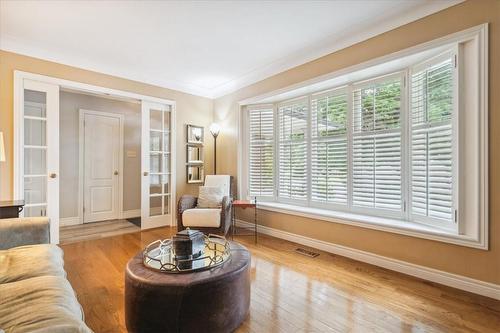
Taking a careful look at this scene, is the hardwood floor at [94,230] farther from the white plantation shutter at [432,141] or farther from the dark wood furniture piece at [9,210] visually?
the white plantation shutter at [432,141]

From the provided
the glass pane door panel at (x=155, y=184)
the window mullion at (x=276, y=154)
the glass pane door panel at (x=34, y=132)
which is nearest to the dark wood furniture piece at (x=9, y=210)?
the glass pane door panel at (x=34, y=132)

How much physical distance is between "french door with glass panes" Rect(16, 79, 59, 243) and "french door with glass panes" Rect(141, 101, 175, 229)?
116 centimetres

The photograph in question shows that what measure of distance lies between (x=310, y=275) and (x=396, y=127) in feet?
5.99

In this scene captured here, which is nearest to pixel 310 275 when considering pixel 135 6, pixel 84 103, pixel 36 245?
pixel 36 245

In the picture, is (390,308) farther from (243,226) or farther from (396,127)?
(243,226)

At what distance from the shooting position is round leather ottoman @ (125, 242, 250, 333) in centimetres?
→ 149

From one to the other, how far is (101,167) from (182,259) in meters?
4.01

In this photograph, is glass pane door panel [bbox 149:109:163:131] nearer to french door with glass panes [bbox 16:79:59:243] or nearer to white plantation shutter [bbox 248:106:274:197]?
french door with glass panes [bbox 16:79:59:243]

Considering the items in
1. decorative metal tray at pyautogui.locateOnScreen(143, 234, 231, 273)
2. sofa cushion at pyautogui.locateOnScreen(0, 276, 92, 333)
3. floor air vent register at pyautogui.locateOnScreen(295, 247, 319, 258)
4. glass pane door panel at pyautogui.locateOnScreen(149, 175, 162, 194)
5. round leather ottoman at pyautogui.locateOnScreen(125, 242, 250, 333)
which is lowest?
floor air vent register at pyautogui.locateOnScreen(295, 247, 319, 258)

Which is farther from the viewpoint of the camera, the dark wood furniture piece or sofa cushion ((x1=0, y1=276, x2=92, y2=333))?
the dark wood furniture piece

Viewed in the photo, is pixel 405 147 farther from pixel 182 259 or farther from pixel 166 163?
pixel 166 163

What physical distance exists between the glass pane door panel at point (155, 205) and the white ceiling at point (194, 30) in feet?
6.57

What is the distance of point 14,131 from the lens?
308cm

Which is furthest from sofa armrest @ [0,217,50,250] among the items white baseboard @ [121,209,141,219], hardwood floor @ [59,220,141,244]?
white baseboard @ [121,209,141,219]
